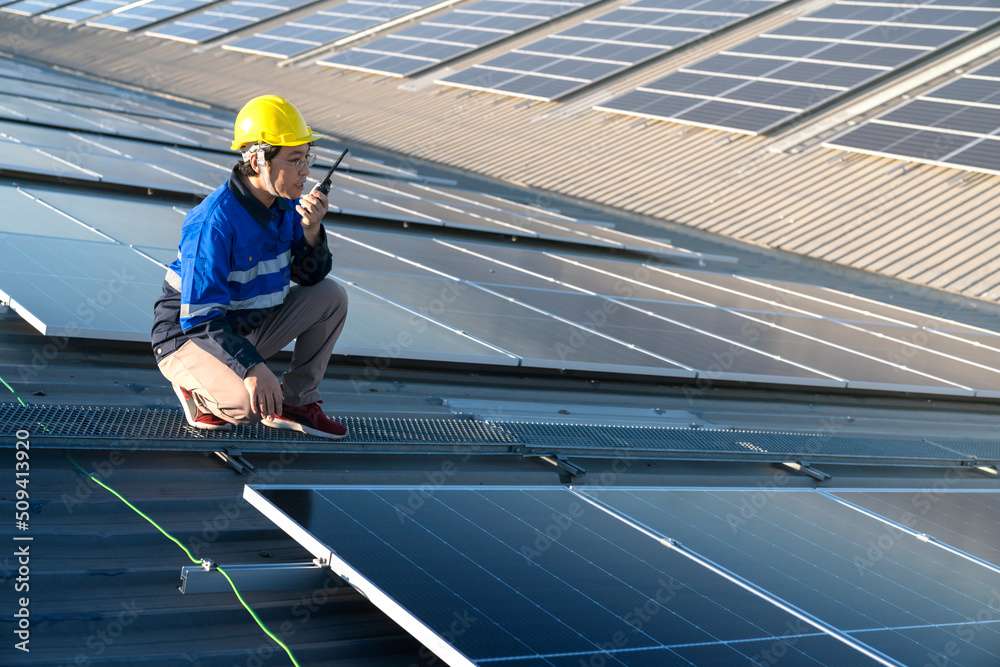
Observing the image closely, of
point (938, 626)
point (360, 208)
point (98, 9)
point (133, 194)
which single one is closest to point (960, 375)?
point (938, 626)

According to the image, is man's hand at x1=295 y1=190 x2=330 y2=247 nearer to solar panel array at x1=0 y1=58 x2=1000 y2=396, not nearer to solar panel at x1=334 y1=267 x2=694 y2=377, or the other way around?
solar panel array at x1=0 y1=58 x2=1000 y2=396

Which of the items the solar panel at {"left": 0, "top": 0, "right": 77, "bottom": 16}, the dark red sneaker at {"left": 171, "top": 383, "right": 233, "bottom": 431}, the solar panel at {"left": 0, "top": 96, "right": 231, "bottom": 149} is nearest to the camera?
the dark red sneaker at {"left": 171, "top": 383, "right": 233, "bottom": 431}

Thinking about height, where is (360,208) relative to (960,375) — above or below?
above

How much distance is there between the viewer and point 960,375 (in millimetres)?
10078

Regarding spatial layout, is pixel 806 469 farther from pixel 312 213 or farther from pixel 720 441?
pixel 312 213

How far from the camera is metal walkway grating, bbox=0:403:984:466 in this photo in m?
5.02

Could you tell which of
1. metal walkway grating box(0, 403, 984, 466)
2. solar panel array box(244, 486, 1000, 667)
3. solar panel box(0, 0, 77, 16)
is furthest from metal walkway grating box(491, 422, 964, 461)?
solar panel box(0, 0, 77, 16)

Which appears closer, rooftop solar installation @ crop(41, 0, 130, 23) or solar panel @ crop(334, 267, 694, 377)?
solar panel @ crop(334, 267, 694, 377)

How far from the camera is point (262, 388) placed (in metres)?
4.83

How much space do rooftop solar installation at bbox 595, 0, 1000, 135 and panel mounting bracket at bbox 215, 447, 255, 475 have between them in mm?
17832

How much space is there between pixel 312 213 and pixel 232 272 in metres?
0.55

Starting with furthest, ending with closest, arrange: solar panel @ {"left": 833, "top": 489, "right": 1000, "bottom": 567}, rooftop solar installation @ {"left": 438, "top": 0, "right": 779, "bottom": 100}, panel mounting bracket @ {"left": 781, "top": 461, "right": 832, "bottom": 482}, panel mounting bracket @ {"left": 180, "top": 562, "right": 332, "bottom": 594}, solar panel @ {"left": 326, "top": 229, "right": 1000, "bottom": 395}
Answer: rooftop solar installation @ {"left": 438, "top": 0, "right": 779, "bottom": 100}, solar panel @ {"left": 326, "top": 229, "right": 1000, "bottom": 395}, panel mounting bracket @ {"left": 781, "top": 461, "right": 832, "bottom": 482}, solar panel @ {"left": 833, "top": 489, "right": 1000, "bottom": 567}, panel mounting bracket @ {"left": 180, "top": 562, "right": 332, "bottom": 594}

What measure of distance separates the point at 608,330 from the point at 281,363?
329 cm

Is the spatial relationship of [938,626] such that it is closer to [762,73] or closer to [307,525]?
[307,525]
